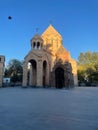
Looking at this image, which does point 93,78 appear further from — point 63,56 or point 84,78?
point 63,56

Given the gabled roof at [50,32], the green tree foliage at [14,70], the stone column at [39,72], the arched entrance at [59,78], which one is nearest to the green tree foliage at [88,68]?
the gabled roof at [50,32]

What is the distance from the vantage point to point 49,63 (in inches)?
1820

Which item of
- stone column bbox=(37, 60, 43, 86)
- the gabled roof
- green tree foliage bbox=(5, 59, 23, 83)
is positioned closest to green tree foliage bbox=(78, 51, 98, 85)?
the gabled roof

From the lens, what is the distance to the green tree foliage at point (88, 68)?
6275 cm

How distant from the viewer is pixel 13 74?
7269 cm

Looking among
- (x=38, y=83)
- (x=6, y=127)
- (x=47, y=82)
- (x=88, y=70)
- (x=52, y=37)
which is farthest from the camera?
(x=88, y=70)

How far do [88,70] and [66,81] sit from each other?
2314cm

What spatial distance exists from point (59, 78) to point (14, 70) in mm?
34378

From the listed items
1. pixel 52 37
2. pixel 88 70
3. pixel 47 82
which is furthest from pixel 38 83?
pixel 88 70

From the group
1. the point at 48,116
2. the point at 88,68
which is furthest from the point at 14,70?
the point at 48,116

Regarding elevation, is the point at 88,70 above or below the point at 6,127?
above

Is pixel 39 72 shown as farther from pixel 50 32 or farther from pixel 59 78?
pixel 50 32

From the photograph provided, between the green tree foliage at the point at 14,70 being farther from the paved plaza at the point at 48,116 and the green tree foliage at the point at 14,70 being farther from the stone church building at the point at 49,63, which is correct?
the paved plaza at the point at 48,116

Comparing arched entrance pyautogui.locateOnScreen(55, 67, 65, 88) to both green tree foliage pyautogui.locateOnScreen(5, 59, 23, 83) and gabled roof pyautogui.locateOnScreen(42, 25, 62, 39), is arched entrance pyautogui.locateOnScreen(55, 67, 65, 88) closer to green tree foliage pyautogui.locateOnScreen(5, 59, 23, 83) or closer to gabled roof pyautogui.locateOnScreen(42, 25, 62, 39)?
gabled roof pyautogui.locateOnScreen(42, 25, 62, 39)
